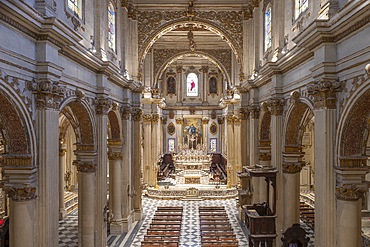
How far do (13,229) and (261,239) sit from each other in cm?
831

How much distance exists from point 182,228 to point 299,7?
508 inches

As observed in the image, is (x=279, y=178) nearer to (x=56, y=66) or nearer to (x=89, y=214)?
(x=89, y=214)

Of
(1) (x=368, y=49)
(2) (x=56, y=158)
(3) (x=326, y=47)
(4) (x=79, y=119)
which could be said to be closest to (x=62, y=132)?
(4) (x=79, y=119)

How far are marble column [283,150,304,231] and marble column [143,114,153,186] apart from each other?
18.2m

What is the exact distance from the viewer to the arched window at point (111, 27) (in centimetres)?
1736

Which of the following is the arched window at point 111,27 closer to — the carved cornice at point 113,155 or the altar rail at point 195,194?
the carved cornice at point 113,155

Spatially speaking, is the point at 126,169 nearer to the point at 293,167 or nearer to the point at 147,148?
the point at 293,167

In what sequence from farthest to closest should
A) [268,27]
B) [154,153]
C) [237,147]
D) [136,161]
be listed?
[154,153], [237,147], [136,161], [268,27]

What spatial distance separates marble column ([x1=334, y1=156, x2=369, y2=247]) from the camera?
915 cm

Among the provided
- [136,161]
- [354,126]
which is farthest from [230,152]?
[354,126]

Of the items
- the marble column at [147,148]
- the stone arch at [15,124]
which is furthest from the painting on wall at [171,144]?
the stone arch at [15,124]

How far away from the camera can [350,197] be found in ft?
30.3

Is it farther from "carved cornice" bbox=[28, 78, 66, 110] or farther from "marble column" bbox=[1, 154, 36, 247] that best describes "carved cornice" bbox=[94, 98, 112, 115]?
"marble column" bbox=[1, 154, 36, 247]

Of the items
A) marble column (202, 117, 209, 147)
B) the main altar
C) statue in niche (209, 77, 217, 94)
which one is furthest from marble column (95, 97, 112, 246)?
marble column (202, 117, 209, 147)
